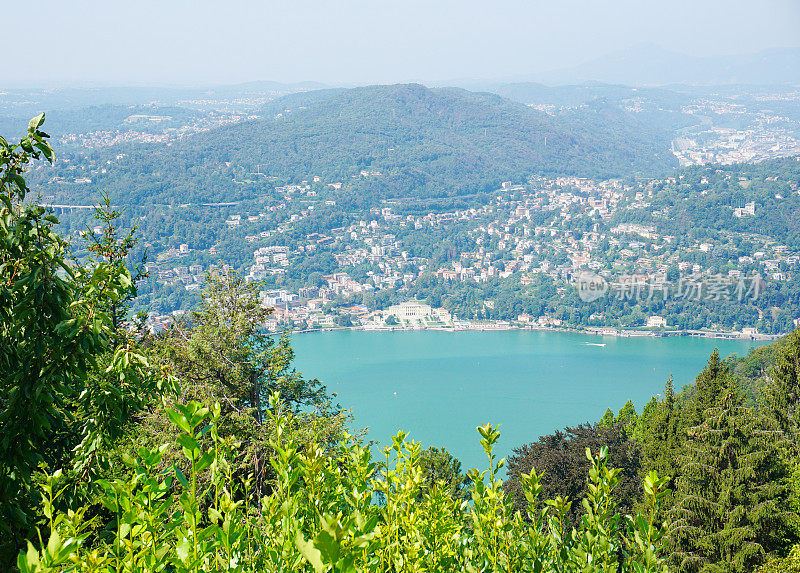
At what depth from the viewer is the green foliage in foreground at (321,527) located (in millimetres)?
727

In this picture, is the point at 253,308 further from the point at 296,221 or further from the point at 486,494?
the point at 296,221

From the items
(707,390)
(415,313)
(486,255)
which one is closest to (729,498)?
(707,390)

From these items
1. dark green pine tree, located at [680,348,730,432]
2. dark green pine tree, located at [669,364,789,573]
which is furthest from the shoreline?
dark green pine tree, located at [669,364,789,573]

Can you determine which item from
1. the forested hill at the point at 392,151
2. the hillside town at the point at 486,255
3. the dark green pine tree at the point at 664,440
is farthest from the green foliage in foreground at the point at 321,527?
the forested hill at the point at 392,151

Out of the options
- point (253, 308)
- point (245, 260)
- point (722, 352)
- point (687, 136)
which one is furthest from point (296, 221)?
point (687, 136)

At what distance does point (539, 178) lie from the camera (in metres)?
63.2

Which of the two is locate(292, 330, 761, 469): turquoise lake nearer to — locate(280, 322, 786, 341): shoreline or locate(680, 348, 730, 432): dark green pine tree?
locate(280, 322, 786, 341): shoreline

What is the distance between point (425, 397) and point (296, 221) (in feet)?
98.6

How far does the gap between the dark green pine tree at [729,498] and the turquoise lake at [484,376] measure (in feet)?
38.0

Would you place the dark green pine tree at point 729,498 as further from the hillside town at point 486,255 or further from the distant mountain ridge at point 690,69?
the distant mountain ridge at point 690,69

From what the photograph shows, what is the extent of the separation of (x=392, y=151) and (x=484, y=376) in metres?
43.3

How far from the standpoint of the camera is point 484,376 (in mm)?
24281

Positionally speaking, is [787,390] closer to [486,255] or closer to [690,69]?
[486,255]

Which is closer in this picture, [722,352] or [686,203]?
[722,352]
